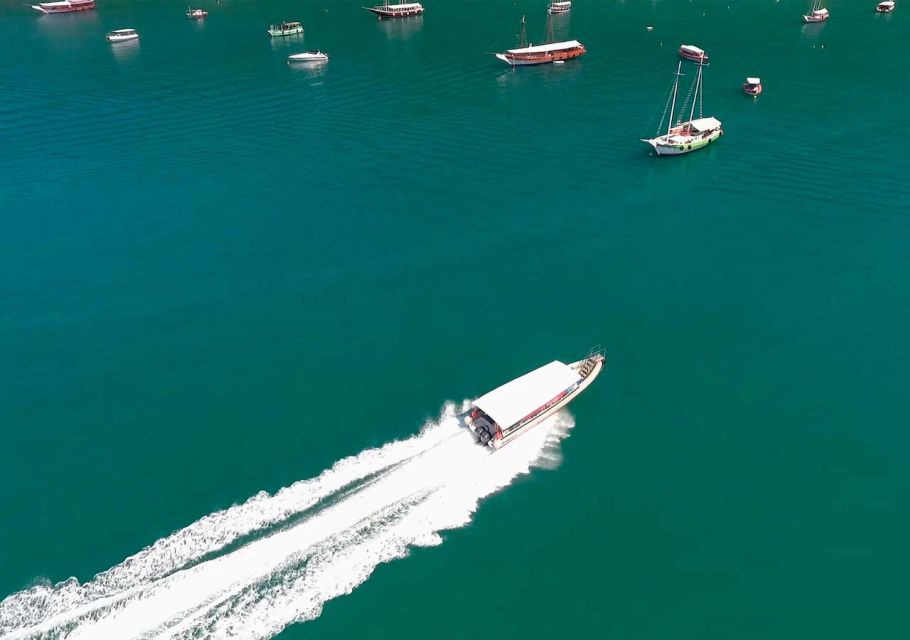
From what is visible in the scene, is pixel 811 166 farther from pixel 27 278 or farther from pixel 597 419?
pixel 27 278

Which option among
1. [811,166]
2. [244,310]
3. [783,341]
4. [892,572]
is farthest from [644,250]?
[244,310]

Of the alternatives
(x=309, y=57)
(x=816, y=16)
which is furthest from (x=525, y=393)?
(x=816, y=16)

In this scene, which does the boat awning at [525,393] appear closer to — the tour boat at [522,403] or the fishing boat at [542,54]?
the tour boat at [522,403]

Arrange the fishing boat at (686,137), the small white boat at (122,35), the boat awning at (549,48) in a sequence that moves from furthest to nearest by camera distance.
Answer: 1. the small white boat at (122,35)
2. the boat awning at (549,48)
3. the fishing boat at (686,137)

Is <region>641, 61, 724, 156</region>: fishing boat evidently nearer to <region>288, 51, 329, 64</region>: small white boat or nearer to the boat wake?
the boat wake

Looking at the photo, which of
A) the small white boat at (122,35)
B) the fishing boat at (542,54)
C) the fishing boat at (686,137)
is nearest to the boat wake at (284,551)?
the fishing boat at (686,137)

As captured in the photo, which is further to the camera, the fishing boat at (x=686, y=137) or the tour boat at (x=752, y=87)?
the tour boat at (x=752, y=87)
